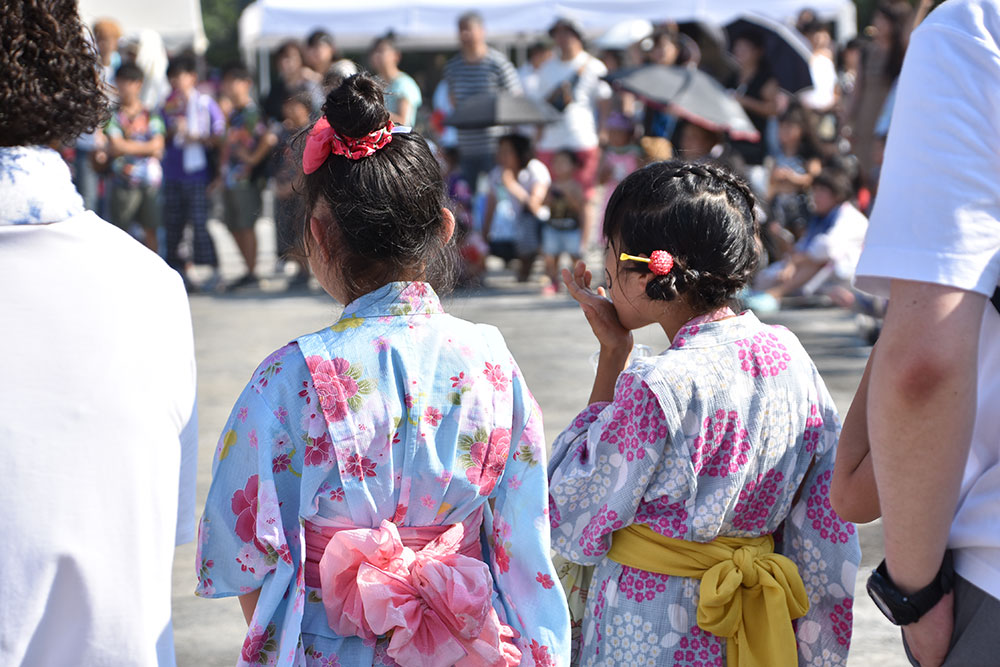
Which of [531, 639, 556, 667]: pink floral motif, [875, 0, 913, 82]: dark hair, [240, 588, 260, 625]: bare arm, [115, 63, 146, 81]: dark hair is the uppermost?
[240, 588, 260, 625]: bare arm

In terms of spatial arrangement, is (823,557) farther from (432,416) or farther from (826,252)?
(826,252)

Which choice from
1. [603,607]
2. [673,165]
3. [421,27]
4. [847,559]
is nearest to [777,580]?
[847,559]

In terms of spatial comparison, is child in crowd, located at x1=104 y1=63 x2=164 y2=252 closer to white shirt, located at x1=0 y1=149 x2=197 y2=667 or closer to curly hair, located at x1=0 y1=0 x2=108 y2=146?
curly hair, located at x1=0 y1=0 x2=108 y2=146

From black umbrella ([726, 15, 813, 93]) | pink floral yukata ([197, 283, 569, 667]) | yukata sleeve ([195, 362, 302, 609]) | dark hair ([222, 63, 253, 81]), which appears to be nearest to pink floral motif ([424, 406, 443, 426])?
pink floral yukata ([197, 283, 569, 667])

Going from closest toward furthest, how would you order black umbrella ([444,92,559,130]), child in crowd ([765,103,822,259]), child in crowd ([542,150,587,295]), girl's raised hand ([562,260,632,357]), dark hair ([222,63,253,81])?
girl's raised hand ([562,260,632,357])
child in crowd ([765,103,822,259])
child in crowd ([542,150,587,295])
black umbrella ([444,92,559,130])
dark hair ([222,63,253,81])

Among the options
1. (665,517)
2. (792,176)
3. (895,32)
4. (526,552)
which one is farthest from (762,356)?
(792,176)

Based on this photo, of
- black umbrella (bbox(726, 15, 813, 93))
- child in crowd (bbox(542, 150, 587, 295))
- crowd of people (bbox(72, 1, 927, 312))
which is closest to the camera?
crowd of people (bbox(72, 1, 927, 312))

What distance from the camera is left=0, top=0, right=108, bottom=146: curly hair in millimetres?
1564

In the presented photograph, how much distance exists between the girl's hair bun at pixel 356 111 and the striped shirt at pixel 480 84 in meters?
8.47

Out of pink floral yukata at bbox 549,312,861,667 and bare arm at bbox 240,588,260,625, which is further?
pink floral yukata at bbox 549,312,861,667

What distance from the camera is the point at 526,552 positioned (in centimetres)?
200

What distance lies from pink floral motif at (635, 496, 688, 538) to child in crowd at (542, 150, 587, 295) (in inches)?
278

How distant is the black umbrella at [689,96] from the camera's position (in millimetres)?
7702

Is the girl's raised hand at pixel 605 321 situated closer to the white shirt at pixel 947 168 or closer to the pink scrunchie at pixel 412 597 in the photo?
the pink scrunchie at pixel 412 597
